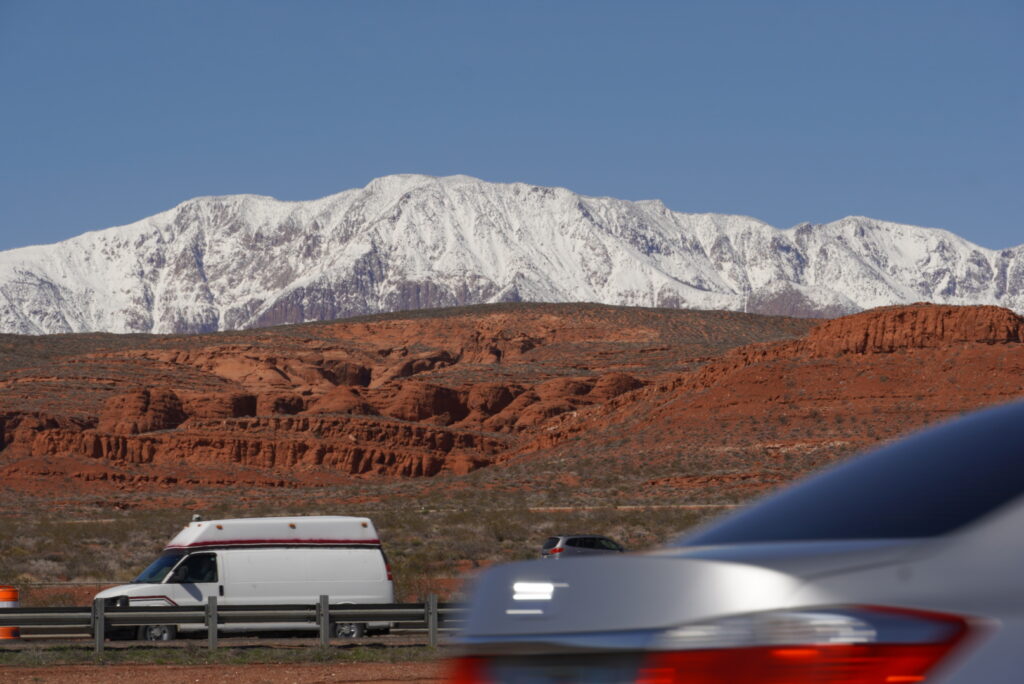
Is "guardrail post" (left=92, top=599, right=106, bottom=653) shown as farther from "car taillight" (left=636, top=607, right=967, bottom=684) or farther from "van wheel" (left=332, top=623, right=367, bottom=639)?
"car taillight" (left=636, top=607, right=967, bottom=684)

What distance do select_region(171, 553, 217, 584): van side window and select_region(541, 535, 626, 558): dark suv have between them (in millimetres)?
10798

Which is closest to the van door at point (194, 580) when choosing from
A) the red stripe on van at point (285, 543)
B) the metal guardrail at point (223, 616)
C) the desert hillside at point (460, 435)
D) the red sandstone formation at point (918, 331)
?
the red stripe on van at point (285, 543)

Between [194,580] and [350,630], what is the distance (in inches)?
109

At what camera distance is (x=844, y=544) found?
3.08 meters

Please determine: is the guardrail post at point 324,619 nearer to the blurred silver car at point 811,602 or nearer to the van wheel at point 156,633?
the van wheel at point 156,633

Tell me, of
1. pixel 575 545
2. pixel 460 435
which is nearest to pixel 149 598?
pixel 575 545

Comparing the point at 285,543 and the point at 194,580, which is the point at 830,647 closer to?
the point at 285,543

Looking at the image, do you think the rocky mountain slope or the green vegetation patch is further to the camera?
the rocky mountain slope

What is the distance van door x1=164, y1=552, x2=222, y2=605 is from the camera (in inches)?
813

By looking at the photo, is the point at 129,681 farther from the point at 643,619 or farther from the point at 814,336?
the point at 814,336

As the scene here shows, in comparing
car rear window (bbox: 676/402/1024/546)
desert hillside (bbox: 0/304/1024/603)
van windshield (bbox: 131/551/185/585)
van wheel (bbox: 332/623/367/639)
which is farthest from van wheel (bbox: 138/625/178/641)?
car rear window (bbox: 676/402/1024/546)

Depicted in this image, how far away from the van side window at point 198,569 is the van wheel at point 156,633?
1.17m

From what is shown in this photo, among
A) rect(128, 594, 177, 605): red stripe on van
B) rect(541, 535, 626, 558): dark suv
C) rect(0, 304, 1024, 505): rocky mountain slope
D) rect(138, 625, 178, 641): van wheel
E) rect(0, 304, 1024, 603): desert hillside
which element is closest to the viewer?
rect(138, 625, 178, 641): van wheel

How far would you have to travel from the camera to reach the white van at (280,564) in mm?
20891
